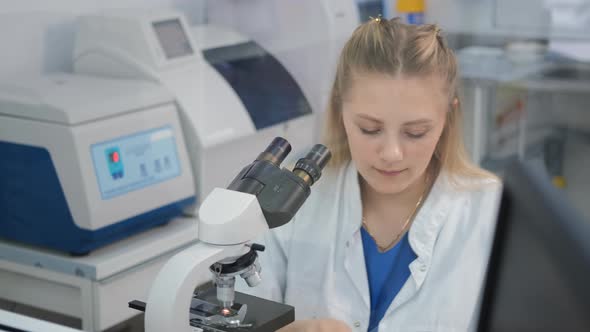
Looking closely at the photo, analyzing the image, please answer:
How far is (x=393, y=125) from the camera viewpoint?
1251 millimetres

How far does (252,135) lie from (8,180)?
1.92 ft

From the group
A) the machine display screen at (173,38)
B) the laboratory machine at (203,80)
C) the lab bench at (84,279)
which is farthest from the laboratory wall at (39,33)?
the lab bench at (84,279)

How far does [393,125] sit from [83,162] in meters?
0.68

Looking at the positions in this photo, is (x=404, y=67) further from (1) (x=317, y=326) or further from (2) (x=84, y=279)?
(2) (x=84, y=279)

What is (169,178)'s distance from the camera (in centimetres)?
182

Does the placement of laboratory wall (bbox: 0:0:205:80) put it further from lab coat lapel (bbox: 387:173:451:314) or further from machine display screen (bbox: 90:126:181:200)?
lab coat lapel (bbox: 387:173:451:314)

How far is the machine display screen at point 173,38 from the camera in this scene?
1967 millimetres

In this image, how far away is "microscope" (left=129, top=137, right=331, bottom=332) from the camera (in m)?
0.83

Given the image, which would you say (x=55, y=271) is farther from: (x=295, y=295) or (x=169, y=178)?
(x=295, y=295)

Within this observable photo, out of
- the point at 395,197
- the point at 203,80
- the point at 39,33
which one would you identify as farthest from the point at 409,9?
the point at 395,197

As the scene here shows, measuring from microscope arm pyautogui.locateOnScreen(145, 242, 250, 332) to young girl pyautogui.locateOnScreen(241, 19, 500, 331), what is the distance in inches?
17.1

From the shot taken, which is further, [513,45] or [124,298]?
[513,45]

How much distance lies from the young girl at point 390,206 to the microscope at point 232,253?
343 mm

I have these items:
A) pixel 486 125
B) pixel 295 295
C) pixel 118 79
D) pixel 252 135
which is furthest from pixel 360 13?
pixel 295 295
